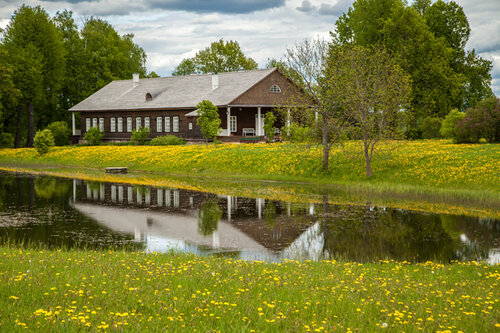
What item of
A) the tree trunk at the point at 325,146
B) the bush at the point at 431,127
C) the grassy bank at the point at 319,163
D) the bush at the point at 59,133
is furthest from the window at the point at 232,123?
the tree trunk at the point at 325,146

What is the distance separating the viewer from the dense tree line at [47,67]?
2098 inches

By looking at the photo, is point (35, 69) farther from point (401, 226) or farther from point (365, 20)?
point (401, 226)

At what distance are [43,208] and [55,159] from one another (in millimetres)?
28669

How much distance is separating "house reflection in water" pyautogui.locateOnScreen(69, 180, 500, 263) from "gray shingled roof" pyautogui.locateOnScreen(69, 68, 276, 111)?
26.7m

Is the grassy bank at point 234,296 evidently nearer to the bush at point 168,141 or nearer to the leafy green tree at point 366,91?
the leafy green tree at point 366,91

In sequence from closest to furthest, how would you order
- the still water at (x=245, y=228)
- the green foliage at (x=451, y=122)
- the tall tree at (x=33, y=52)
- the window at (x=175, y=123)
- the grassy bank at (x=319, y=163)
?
the still water at (x=245, y=228) → the grassy bank at (x=319, y=163) → the green foliage at (x=451, y=122) → the window at (x=175, y=123) → the tall tree at (x=33, y=52)

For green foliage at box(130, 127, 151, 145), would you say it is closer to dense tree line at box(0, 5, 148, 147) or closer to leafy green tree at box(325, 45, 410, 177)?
dense tree line at box(0, 5, 148, 147)

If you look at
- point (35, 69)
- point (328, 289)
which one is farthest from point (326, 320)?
point (35, 69)

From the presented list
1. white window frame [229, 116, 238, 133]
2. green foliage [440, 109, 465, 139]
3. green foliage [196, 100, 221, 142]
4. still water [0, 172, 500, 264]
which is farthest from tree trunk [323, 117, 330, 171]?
white window frame [229, 116, 238, 133]

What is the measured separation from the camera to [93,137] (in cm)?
5381

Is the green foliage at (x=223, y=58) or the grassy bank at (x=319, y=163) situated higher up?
the green foliage at (x=223, y=58)

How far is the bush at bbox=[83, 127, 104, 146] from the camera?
5381cm

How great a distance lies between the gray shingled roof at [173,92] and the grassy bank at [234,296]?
3752cm

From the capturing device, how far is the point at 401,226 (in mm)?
16609
